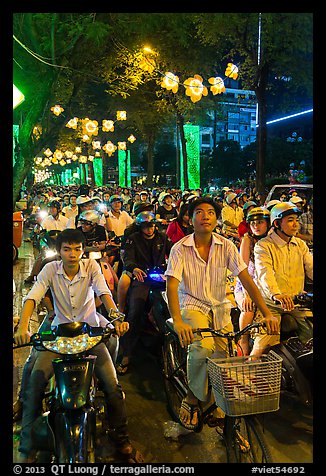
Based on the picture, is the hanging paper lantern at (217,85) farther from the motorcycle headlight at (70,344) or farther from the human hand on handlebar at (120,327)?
the motorcycle headlight at (70,344)

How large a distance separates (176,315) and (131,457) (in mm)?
1229

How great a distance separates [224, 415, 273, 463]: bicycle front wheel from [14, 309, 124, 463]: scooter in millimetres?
1015

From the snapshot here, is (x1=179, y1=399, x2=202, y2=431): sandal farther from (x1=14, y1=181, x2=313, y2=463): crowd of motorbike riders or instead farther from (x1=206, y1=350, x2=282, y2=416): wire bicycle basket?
(x1=206, y1=350, x2=282, y2=416): wire bicycle basket

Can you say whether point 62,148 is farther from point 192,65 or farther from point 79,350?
point 79,350

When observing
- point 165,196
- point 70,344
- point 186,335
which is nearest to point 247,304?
point 186,335

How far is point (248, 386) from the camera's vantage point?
3191mm

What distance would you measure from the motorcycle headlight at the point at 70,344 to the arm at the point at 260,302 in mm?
1420

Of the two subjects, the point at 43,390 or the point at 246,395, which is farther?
the point at 43,390

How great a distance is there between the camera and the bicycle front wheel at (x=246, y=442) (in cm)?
327

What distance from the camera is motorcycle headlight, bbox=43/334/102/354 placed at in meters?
3.41

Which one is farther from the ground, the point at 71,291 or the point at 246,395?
the point at 71,291

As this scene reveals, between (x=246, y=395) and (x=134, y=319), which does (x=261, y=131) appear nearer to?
(x=134, y=319)

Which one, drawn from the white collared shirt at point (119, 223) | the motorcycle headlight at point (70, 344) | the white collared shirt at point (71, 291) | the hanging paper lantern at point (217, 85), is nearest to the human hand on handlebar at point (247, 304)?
the white collared shirt at point (71, 291)
